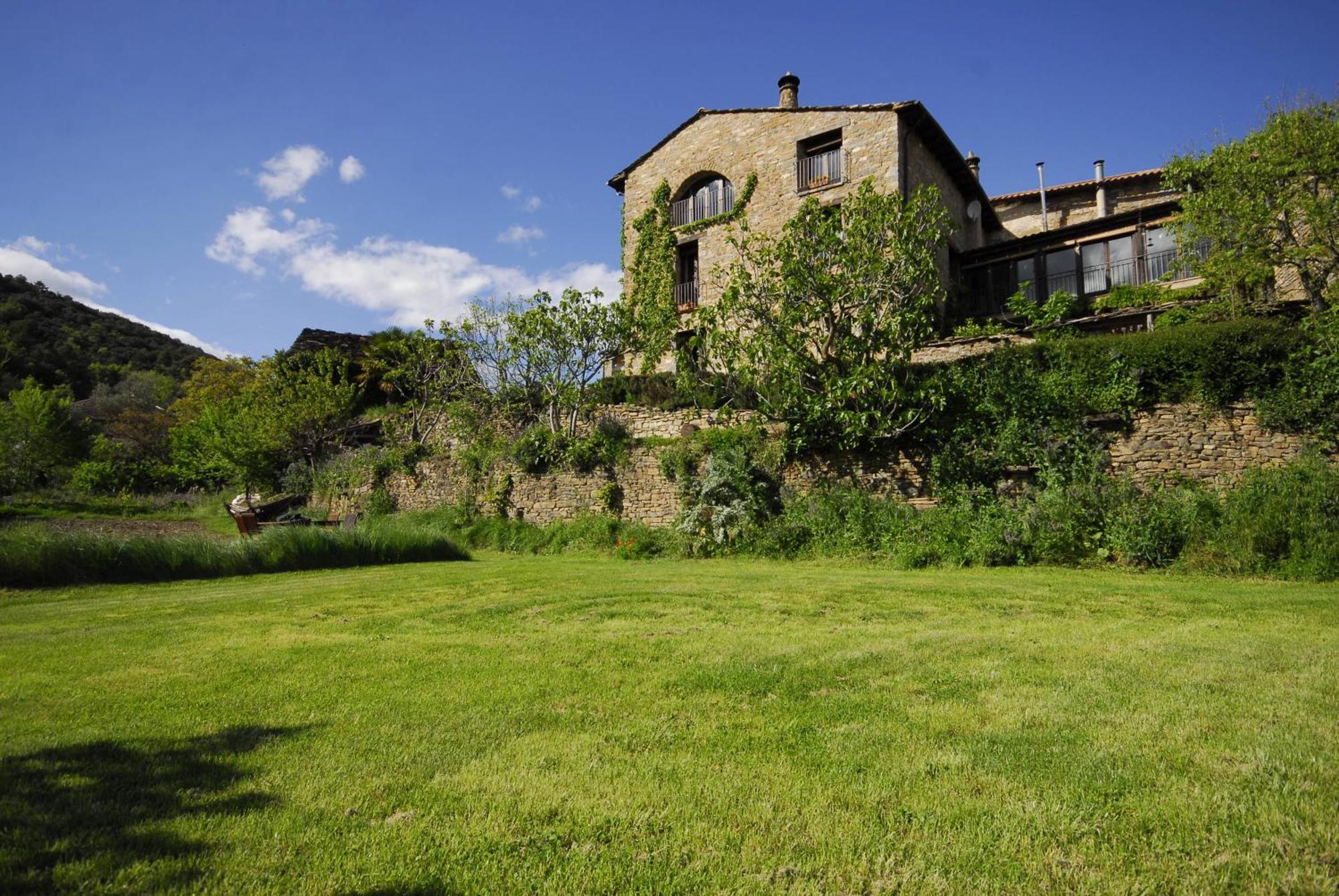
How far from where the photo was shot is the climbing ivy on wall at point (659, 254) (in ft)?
75.0

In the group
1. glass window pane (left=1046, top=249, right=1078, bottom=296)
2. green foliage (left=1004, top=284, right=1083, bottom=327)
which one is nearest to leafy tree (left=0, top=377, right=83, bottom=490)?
green foliage (left=1004, top=284, right=1083, bottom=327)

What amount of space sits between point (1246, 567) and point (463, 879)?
444 inches

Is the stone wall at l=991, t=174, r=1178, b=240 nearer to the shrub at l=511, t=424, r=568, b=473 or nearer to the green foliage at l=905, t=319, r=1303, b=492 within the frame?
the green foliage at l=905, t=319, r=1303, b=492

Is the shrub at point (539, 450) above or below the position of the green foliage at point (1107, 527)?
above

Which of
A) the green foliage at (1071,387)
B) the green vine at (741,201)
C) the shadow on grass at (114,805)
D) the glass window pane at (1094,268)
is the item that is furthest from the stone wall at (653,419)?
the shadow on grass at (114,805)

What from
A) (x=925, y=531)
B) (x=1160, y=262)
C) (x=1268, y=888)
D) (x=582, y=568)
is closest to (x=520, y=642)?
(x=1268, y=888)

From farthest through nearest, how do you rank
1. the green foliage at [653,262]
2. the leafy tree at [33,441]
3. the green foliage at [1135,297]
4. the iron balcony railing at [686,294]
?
the leafy tree at [33,441] → the iron balcony railing at [686,294] → the green foliage at [653,262] → the green foliage at [1135,297]

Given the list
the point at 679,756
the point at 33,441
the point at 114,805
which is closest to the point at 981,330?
the point at 679,756

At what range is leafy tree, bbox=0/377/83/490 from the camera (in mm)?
28062

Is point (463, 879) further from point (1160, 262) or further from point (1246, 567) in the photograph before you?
point (1160, 262)

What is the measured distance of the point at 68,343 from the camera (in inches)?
1914

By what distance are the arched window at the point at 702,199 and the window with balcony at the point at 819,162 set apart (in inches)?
107

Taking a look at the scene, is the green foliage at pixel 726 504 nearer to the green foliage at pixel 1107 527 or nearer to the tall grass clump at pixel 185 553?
the green foliage at pixel 1107 527

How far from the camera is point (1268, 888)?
2004mm
